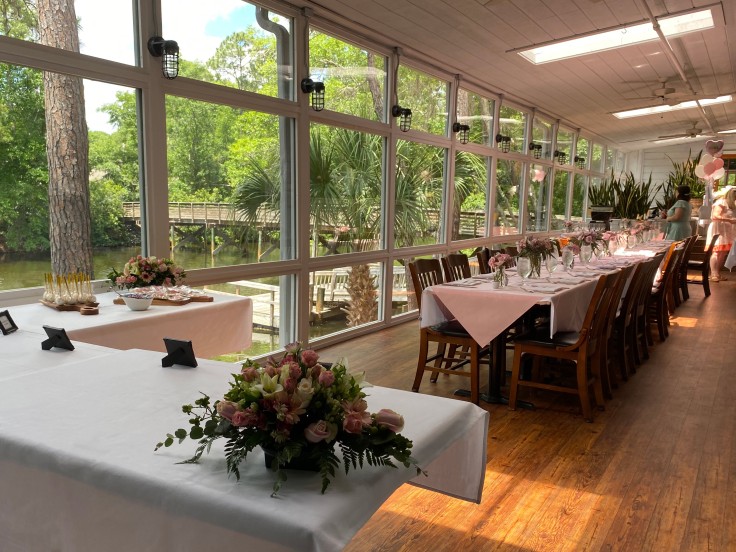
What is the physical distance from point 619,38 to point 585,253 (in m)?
2.17

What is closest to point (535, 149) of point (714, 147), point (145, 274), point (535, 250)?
point (714, 147)

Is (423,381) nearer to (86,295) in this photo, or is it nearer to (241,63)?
(86,295)

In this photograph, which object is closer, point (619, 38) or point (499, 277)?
point (499, 277)

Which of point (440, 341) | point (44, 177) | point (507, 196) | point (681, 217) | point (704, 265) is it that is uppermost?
point (507, 196)

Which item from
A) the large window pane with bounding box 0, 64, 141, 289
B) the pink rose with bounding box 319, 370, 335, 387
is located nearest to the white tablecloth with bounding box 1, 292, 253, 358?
the large window pane with bounding box 0, 64, 141, 289

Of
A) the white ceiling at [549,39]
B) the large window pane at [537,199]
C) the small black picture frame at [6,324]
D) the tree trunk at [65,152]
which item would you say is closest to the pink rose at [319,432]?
the small black picture frame at [6,324]

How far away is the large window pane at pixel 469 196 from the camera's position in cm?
767

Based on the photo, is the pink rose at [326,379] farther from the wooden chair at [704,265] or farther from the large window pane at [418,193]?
the wooden chair at [704,265]

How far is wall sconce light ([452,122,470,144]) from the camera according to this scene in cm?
716

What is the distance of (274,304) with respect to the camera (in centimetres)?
509

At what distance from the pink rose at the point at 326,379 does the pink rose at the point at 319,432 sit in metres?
0.07

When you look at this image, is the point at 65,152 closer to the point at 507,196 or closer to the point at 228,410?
the point at 228,410

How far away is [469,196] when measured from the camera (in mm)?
7984

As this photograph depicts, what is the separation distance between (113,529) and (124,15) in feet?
11.0
